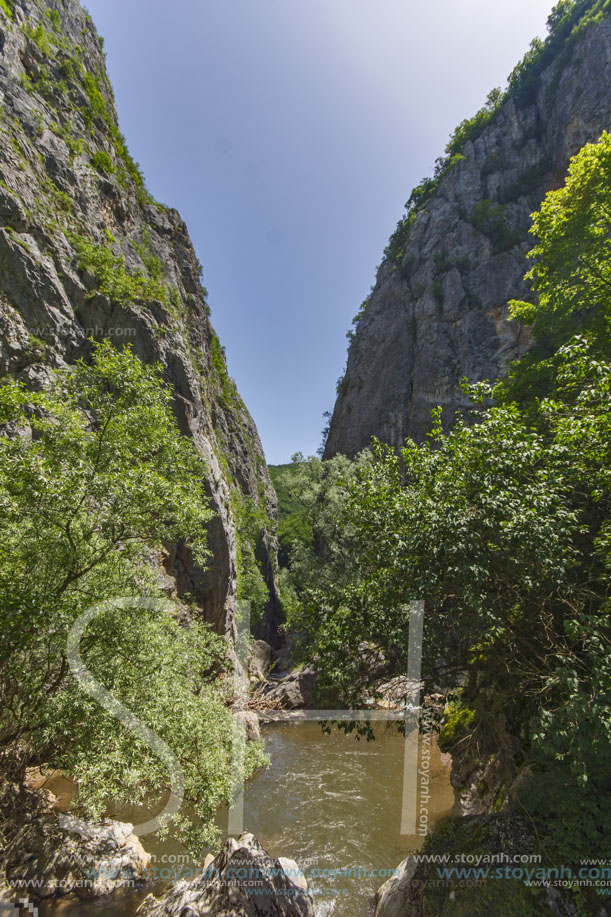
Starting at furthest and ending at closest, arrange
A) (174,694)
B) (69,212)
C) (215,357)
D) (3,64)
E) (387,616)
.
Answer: (215,357), (69,212), (3,64), (174,694), (387,616)

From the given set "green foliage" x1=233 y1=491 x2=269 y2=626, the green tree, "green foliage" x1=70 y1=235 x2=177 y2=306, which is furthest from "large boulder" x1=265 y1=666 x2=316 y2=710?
"green foliage" x1=70 y1=235 x2=177 y2=306

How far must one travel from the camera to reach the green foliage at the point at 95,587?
6.20 meters

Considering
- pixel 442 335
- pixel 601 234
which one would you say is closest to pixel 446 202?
pixel 442 335

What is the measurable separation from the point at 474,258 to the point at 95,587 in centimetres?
4502

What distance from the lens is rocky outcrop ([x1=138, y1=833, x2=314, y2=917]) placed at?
6434 mm

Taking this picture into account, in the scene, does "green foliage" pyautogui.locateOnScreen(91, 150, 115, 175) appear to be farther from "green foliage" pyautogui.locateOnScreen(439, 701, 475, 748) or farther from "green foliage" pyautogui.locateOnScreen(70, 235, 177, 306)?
"green foliage" pyautogui.locateOnScreen(439, 701, 475, 748)

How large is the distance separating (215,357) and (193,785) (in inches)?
1312

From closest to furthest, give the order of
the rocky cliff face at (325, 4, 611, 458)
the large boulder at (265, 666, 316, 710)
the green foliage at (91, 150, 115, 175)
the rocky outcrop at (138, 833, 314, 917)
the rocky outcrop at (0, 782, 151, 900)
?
1. the rocky outcrop at (138, 833, 314, 917)
2. the rocky outcrop at (0, 782, 151, 900)
3. the green foliage at (91, 150, 115, 175)
4. the large boulder at (265, 666, 316, 710)
5. the rocky cliff face at (325, 4, 611, 458)

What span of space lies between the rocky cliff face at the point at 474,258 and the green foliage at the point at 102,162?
30120 millimetres

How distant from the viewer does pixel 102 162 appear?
21.0m

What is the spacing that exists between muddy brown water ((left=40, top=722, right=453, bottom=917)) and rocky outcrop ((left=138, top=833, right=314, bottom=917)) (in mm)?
1311

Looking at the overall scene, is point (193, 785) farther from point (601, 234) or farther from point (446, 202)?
point (446, 202)

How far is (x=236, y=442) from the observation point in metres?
38.7

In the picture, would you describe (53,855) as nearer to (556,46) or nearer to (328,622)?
(328,622)
